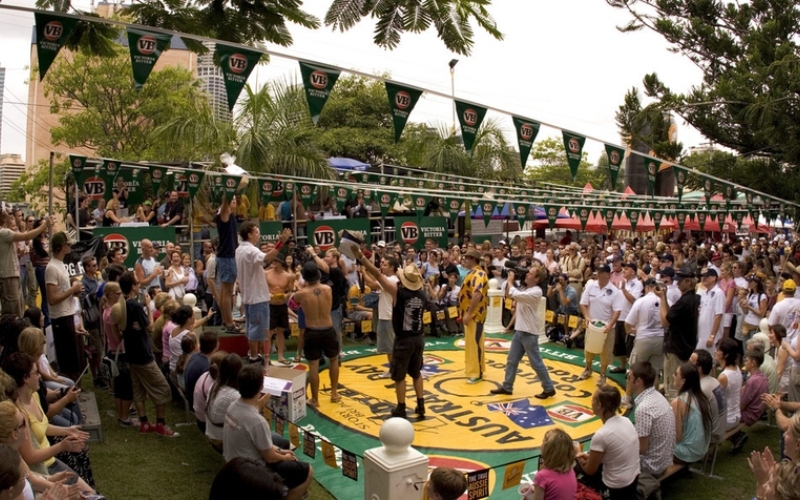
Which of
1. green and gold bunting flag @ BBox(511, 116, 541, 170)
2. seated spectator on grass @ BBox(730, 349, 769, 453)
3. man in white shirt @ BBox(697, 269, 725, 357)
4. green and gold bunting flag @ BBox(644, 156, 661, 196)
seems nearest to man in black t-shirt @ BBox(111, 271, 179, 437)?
green and gold bunting flag @ BBox(511, 116, 541, 170)

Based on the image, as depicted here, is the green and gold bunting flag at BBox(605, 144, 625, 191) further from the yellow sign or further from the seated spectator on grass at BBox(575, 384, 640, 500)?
the seated spectator on grass at BBox(575, 384, 640, 500)

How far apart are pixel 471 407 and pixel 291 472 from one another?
420 centimetres

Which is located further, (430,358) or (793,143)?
(793,143)

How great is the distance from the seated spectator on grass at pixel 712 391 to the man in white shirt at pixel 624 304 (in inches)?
130

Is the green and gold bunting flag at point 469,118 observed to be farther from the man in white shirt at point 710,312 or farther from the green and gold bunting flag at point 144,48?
the green and gold bunting flag at point 144,48

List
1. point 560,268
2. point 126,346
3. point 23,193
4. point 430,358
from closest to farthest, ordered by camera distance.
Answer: point 126,346
point 430,358
point 560,268
point 23,193

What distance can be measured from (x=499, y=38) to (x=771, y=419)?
623 centimetres

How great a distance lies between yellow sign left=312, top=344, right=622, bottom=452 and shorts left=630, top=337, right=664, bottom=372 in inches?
36.5

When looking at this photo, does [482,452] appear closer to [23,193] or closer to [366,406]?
[366,406]

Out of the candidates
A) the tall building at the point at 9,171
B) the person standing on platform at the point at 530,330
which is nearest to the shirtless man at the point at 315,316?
the person standing on platform at the point at 530,330

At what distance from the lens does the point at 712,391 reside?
6.94m

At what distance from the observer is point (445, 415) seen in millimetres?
8938

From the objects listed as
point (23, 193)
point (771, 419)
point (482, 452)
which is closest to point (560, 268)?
point (771, 419)

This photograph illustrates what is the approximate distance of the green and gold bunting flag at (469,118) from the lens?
9773 millimetres
